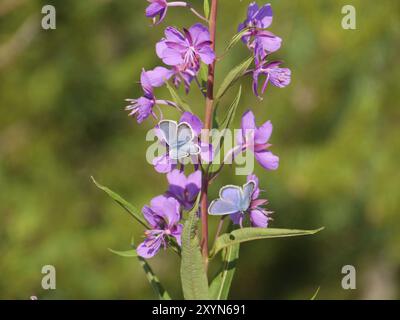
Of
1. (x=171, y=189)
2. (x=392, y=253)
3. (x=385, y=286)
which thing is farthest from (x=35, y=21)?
(x=171, y=189)

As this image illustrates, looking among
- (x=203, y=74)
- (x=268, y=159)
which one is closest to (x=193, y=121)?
(x=203, y=74)

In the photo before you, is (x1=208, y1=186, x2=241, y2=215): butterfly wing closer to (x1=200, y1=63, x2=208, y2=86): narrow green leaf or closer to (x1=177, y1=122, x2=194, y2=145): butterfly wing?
(x1=177, y1=122, x2=194, y2=145): butterfly wing

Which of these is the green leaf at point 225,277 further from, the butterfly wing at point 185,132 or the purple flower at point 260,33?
the purple flower at point 260,33

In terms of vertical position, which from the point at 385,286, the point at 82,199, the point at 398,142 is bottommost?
the point at 385,286

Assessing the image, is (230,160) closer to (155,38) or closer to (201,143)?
(201,143)

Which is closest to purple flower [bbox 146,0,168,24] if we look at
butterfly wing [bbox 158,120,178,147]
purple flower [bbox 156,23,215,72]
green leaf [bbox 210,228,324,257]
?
purple flower [bbox 156,23,215,72]

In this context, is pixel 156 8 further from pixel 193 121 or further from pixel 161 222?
pixel 161 222
